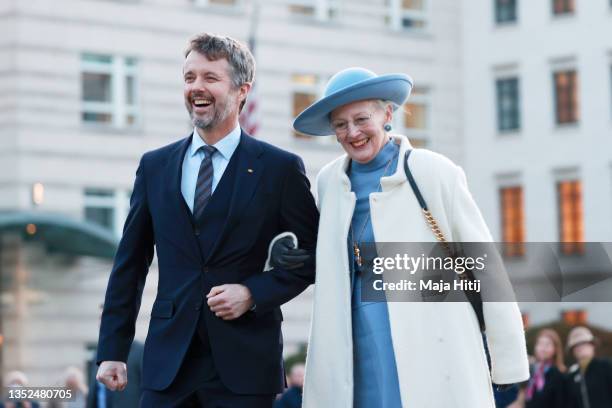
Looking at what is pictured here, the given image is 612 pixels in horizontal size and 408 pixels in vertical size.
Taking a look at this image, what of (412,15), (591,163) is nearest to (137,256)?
(412,15)

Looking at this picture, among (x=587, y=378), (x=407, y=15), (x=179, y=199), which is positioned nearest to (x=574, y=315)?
(x=407, y=15)

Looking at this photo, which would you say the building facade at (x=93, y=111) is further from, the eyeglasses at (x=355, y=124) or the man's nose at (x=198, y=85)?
the man's nose at (x=198, y=85)

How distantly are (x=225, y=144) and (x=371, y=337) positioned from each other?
1077mm

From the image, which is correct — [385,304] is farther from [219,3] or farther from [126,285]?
[219,3]

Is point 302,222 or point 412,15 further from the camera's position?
point 412,15

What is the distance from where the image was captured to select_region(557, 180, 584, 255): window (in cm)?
4331

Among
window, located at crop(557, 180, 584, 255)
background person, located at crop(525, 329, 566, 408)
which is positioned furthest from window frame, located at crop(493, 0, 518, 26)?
background person, located at crop(525, 329, 566, 408)

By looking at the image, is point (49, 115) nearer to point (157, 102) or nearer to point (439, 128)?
point (157, 102)

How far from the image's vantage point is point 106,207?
34.2 meters

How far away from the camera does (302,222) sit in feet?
24.0

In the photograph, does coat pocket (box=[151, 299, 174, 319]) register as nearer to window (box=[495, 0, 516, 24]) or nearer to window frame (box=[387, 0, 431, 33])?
window frame (box=[387, 0, 431, 33])

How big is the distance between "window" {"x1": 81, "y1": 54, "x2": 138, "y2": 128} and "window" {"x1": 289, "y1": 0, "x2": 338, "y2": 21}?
16.2 ft

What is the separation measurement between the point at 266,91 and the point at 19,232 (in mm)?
8222

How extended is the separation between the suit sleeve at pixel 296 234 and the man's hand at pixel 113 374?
2.22 feet
